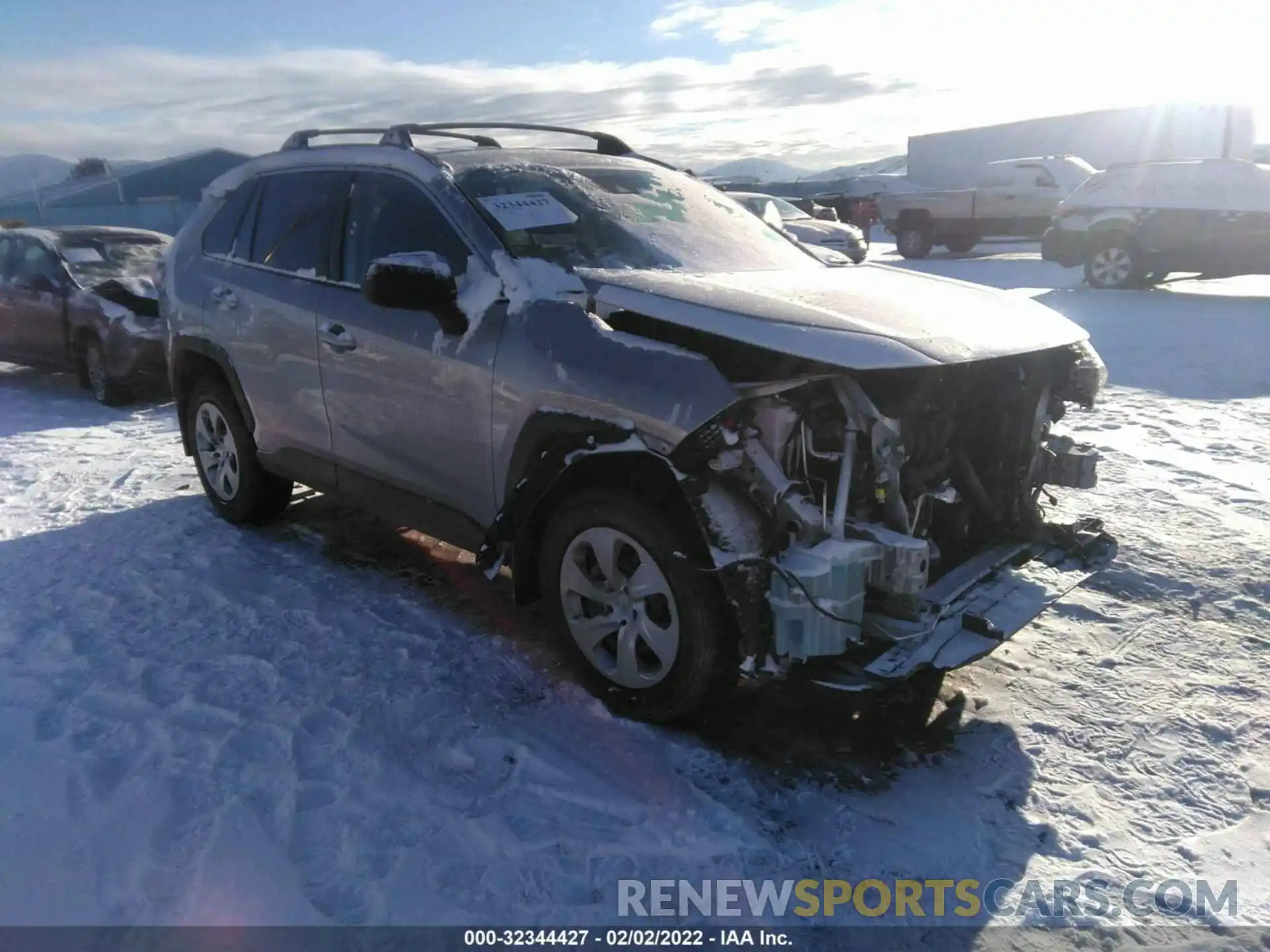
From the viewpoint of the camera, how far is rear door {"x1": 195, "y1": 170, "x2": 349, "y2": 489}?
14.5 ft

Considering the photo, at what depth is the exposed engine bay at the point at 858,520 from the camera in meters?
2.88

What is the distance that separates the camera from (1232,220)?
12445 millimetres

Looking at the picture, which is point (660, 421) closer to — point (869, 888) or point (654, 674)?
point (654, 674)

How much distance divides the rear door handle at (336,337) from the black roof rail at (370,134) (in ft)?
2.78

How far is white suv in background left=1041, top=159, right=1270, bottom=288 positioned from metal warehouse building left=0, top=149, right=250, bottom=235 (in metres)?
19.0

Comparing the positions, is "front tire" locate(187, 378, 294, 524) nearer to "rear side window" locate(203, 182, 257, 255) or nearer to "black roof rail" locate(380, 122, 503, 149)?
"rear side window" locate(203, 182, 257, 255)

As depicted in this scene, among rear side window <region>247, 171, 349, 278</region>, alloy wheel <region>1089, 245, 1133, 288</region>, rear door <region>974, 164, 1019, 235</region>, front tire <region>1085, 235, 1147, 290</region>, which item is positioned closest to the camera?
rear side window <region>247, 171, 349, 278</region>

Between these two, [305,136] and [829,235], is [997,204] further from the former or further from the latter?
[305,136]

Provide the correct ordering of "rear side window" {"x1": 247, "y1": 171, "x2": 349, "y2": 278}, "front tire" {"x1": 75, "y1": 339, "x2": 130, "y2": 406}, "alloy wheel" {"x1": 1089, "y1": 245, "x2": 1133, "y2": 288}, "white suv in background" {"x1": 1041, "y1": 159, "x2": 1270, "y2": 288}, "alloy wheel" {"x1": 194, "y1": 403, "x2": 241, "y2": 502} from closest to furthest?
"rear side window" {"x1": 247, "y1": 171, "x2": 349, "y2": 278}, "alloy wheel" {"x1": 194, "y1": 403, "x2": 241, "y2": 502}, "front tire" {"x1": 75, "y1": 339, "x2": 130, "y2": 406}, "white suv in background" {"x1": 1041, "y1": 159, "x2": 1270, "y2": 288}, "alloy wheel" {"x1": 1089, "y1": 245, "x2": 1133, "y2": 288}

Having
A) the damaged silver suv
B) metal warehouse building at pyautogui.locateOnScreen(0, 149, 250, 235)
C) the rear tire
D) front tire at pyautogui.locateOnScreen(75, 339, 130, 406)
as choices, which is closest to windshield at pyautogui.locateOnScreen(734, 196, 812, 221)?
the rear tire

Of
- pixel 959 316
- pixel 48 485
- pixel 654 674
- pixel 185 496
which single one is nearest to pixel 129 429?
pixel 48 485

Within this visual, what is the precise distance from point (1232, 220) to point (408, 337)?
1256 cm

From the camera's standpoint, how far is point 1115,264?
539 inches

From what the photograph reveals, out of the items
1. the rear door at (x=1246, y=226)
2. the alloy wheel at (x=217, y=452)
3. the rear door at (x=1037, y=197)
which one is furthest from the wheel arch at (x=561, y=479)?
the rear door at (x=1037, y=197)
